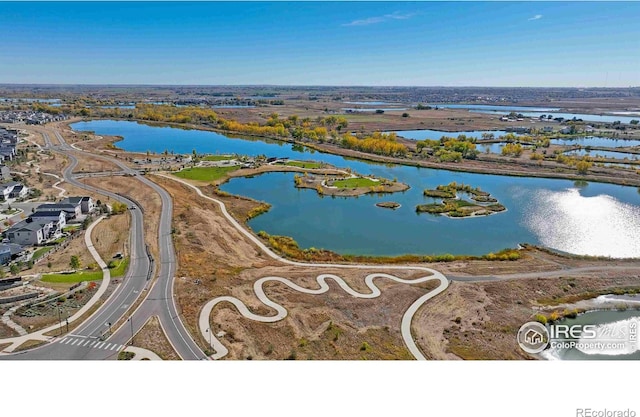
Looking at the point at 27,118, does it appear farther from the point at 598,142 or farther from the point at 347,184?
the point at 598,142

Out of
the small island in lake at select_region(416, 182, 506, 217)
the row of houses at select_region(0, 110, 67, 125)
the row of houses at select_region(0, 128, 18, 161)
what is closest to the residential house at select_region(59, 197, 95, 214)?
the row of houses at select_region(0, 128, 18, 161)

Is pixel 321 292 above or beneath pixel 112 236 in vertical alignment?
beneath

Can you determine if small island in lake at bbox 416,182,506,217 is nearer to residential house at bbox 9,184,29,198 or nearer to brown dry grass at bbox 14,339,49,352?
brown dry grass at bbox 14,339,49,352

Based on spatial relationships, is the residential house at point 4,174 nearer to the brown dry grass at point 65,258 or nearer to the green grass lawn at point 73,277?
the brown dry grass at point 65,258

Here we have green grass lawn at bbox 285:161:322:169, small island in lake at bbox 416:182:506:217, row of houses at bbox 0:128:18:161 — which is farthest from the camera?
green grass lawn at bbox 285:161:322:169

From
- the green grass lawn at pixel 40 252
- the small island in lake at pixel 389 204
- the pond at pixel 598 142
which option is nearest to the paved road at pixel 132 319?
the green grass lawn at pixel 40 252

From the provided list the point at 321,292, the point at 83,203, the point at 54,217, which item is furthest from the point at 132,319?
the point at 83,203

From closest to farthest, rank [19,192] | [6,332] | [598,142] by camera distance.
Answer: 1. [6,332]
2. [19,192]
3. [598,142]
